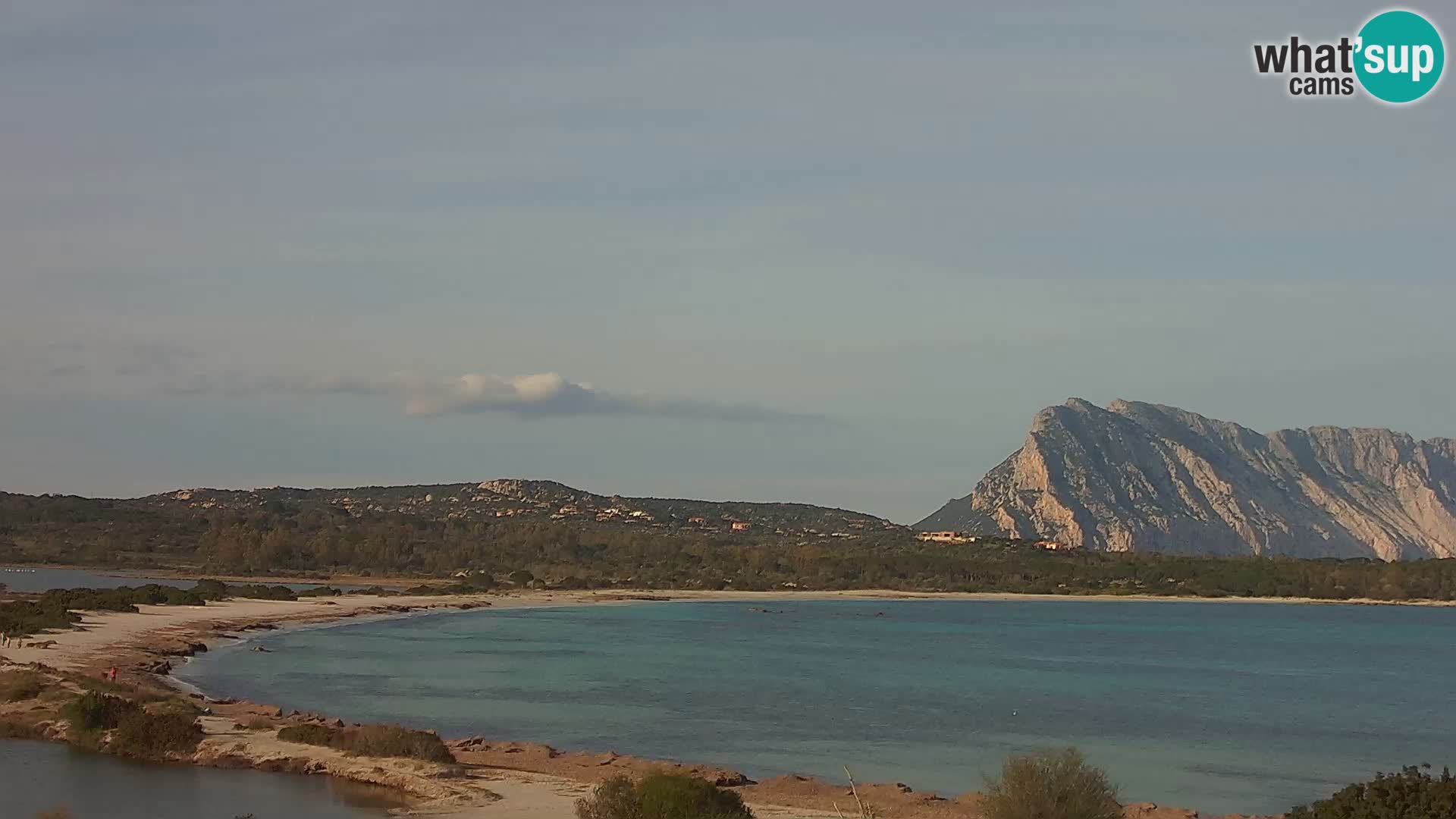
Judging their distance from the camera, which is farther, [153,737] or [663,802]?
[153,737]

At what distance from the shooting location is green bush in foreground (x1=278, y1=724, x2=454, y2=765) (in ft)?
92.9

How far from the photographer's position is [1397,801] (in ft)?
57.6

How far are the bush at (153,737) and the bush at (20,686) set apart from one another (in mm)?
5893

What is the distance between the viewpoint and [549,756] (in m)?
30.6

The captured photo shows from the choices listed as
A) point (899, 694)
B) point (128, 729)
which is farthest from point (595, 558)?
point (128, 729)

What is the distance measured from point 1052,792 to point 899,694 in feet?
108

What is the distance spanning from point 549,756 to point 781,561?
437 feet

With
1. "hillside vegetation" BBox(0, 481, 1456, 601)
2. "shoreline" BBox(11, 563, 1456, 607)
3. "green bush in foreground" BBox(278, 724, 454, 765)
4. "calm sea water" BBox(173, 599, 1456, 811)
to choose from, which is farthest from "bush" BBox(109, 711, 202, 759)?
"hillside vegetation" BBox(0, 481, 1456, 601)

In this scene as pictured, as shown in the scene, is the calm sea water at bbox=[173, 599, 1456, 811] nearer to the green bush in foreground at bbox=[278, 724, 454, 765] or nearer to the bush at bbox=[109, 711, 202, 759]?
the green bush in foreground at bbox=[278, 724, 454, 765]

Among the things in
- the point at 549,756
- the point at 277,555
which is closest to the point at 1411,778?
the point at 549,756

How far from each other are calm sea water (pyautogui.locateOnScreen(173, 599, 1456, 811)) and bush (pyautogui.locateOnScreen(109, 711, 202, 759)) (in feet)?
28.7

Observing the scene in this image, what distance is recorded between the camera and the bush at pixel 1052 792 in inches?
830

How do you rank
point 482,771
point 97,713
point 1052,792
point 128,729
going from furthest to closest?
point 97,713, point 128,729, point 482,771, point 1052,792

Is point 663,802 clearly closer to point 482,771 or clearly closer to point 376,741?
point 482,771
